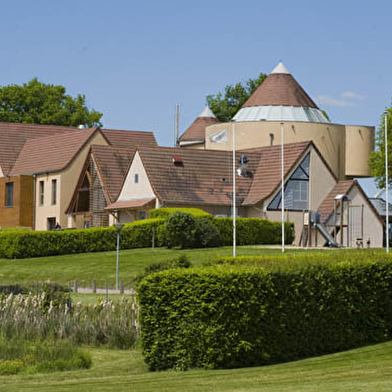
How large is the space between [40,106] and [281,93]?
3237 cm

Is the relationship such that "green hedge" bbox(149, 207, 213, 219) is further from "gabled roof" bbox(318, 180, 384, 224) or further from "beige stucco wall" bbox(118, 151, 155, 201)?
"gabled roof" bbox(318, 180, 384, 224)

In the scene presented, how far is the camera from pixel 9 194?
74188mm

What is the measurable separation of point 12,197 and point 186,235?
27.0 meters

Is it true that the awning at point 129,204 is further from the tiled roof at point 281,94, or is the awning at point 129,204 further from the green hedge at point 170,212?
the tiled roof at point 281,94

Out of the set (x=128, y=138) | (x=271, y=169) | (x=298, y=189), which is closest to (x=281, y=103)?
(x=128, y=138)

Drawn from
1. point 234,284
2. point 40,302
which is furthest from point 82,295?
point 234,284

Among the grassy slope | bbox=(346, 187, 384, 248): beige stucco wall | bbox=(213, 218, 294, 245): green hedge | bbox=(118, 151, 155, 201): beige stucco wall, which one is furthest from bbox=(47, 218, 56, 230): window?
the grassy slope

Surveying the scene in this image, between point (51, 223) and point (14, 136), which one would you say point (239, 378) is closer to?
point (51, 223)

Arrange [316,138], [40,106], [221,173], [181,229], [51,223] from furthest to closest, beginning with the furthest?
1. [40,106]
2. [51,223]
3. [316,138]
4. [221,173]
5. [181,229]

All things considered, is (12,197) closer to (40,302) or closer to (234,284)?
(40,302)

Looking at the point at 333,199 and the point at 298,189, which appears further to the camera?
the point at 298,189

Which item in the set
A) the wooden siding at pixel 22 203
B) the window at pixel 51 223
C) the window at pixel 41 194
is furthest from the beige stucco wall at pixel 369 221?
the wooden siding at pixel 22 203

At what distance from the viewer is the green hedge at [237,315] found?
696 inches

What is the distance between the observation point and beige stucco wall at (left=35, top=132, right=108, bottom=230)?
229 ft
